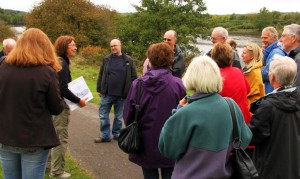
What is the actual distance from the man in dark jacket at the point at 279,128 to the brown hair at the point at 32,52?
2087 millimetres

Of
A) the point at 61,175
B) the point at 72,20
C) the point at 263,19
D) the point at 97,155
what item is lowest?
the point at 97,155

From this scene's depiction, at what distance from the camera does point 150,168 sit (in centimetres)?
379

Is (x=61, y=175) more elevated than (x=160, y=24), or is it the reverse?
(x=160, y=24)

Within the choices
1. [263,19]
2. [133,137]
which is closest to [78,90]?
[133,137]

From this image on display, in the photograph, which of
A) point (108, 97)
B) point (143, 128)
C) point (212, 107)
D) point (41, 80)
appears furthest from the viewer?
point (108, 97)

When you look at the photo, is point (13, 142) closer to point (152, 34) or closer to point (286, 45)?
point (286, 45)

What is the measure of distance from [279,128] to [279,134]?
62 millimetres

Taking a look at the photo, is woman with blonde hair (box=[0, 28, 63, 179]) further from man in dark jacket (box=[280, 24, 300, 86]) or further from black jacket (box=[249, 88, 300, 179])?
man in dark jacket (box=[280, 24, 300, 86])

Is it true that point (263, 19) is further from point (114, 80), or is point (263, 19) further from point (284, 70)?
point (284, 70)

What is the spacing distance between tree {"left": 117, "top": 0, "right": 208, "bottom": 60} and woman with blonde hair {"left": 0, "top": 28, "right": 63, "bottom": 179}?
29.3 meters

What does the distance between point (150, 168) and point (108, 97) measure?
9.91 ft

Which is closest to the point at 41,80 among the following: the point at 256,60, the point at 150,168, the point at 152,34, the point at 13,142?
the point at 13,142

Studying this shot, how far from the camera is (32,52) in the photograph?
3172 millimetres

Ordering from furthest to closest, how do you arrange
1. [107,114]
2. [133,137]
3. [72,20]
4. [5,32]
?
[5,32]
[72,20]
[107,114]
[133,137]
